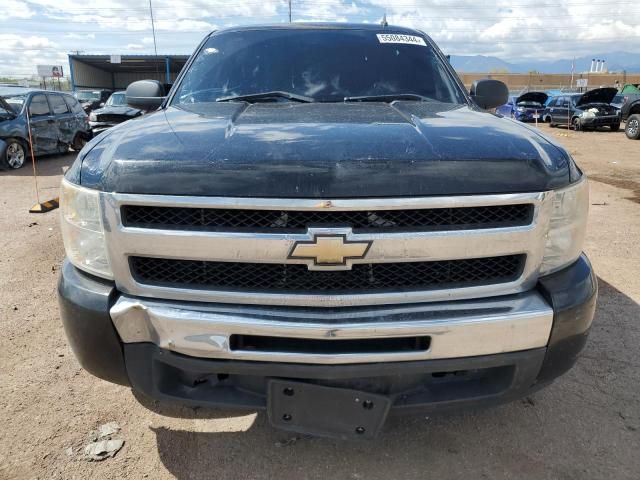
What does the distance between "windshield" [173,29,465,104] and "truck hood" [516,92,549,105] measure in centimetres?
2619

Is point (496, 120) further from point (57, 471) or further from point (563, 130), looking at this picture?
point (563, 130)

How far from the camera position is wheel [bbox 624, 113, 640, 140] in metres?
16.9

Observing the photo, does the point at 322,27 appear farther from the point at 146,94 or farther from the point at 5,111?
the point at 5,111

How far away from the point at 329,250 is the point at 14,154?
39.9 feet

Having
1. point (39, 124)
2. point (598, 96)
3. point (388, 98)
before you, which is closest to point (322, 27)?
point (388, 98)

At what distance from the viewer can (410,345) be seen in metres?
1.92

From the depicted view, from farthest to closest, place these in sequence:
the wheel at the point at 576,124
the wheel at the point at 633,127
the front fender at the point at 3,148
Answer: the wheel at the point at 576,124, the wheel at the point at 633,127, the front fender at the point at 3,148

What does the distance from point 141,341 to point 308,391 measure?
646 millimetres

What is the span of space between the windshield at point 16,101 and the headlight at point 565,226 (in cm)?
1288

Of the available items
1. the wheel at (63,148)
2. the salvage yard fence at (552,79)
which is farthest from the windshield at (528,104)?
the salvage yard fence at (552,79)

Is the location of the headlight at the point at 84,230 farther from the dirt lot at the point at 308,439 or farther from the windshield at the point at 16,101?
the windshield at the point at 16,101

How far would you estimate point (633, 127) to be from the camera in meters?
17.1

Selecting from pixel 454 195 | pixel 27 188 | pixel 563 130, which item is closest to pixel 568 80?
pixel 563 130

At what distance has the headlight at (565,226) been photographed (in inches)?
77.4
